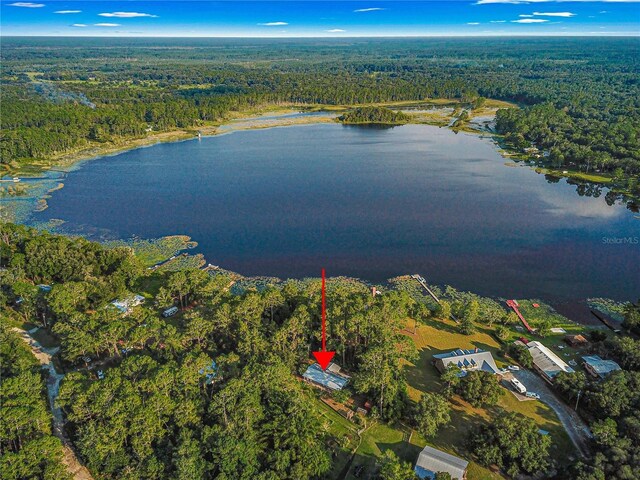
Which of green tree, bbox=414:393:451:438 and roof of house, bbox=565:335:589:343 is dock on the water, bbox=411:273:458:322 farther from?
green tree, bbox=414:393:451:438

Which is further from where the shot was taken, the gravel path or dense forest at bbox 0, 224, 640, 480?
the gravel path

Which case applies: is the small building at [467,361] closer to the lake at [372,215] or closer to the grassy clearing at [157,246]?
the lake at [372,215]

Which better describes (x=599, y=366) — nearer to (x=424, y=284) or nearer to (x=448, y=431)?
(x=448, y=431)

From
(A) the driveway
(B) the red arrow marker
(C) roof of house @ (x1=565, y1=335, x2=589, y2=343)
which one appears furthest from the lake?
(B) the red arrow marker

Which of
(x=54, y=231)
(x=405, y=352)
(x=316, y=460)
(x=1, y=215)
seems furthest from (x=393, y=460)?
(x=1, y=215)

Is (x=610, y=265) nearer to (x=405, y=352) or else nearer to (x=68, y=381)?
(x=405, y=352)

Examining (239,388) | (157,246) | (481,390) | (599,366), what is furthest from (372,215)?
(239,388)

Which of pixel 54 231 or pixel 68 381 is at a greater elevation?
pixel 68 381
